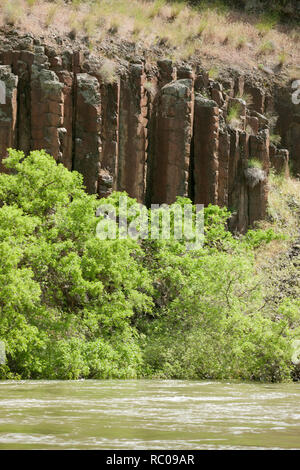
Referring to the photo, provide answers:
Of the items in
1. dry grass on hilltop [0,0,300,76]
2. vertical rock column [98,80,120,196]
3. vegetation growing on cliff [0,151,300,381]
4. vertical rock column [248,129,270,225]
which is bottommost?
vegetation growing on cliff [0,151,300,381]

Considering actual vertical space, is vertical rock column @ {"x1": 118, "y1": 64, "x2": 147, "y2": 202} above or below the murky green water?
above

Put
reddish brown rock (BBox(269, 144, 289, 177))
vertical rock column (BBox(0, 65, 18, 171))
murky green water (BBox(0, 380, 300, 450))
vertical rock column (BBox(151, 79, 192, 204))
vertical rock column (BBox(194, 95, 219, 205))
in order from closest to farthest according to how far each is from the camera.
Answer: murky green water (BBox(0, 380, 300, 450))
vertical rock column (BBox(0, 65, 18, 171))
vertical rock column (BBox(151, 79, 192, 204))
vertical rock column (BBox(194, 95, 219, 205))
reddish brown rock (BBox(269, 144, 289, 177))

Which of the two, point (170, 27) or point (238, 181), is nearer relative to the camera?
point (238, 181)

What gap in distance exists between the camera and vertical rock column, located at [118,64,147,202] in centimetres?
3347

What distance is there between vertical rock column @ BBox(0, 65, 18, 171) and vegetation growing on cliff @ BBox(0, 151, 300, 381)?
3891 millimetres

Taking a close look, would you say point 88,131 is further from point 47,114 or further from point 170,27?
point 170,27

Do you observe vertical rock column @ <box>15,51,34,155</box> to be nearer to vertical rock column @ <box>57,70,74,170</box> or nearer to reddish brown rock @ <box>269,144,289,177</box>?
vertical rock column @ <box>57,70,74,170</box>

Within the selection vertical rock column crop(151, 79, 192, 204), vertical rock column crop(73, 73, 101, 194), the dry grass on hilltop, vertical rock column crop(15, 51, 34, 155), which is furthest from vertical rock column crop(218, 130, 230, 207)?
vertical rock column crop(15, 51, 34, 155)

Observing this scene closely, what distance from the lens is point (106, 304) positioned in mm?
23500

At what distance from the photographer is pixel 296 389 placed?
20484 mm

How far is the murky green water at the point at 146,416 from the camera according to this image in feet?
35.3

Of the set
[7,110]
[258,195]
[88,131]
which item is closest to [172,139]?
[88,131]

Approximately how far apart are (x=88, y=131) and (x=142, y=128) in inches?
119

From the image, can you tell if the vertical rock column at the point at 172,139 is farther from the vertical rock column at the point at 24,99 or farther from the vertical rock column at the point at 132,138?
the vertical rock column at the point at 24,99
